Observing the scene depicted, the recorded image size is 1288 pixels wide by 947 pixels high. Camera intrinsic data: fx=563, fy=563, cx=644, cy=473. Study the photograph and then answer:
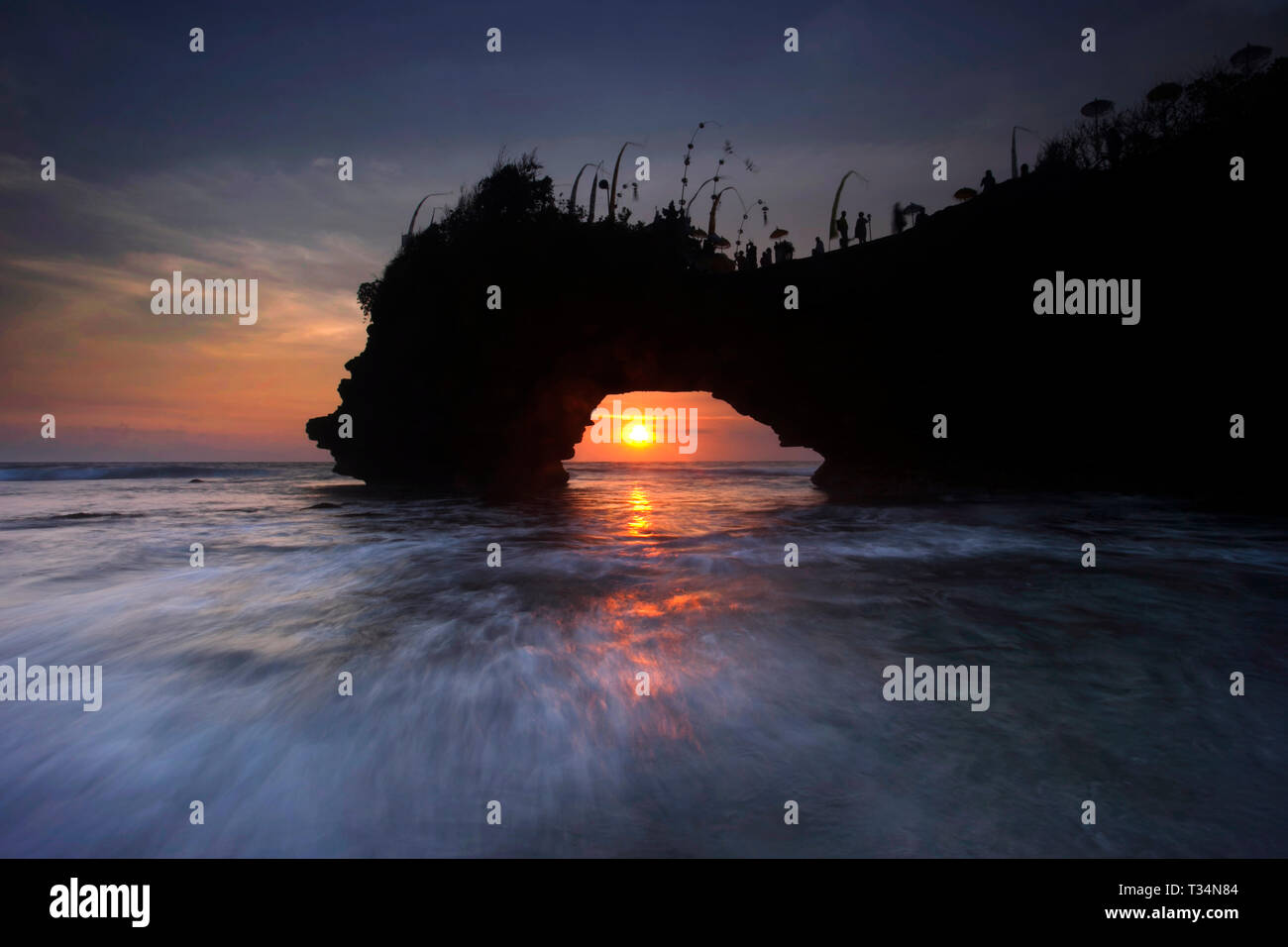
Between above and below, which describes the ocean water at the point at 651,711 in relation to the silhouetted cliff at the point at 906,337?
below

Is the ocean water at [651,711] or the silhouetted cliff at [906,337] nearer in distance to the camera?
the ocean water at [651,711]

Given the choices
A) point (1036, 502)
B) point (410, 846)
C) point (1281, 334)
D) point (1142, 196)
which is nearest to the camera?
point (410, 846)

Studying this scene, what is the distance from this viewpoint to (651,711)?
3.49m

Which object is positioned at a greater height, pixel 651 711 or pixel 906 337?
pixel 906 337

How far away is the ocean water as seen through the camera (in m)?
2.45

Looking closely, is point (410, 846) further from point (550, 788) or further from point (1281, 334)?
point (1281, 334)

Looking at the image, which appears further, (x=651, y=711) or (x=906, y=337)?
(x=906, y=337)

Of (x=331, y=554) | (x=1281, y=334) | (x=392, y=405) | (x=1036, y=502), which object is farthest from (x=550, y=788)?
(x=392, y=405)

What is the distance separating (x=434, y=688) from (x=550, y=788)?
1550 millimetres

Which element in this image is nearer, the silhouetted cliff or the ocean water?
the ocean water

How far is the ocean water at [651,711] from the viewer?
245 centimetres

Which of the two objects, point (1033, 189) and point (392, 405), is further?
point (392, 405)

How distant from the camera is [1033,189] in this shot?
50.0 feet

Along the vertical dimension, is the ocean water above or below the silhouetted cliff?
below
